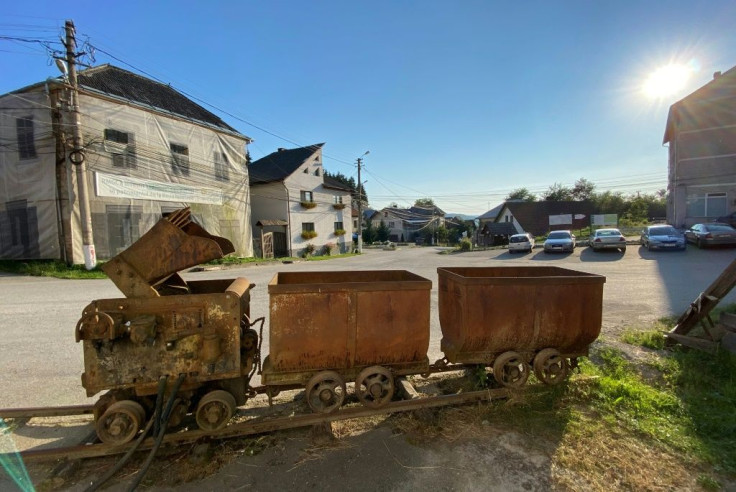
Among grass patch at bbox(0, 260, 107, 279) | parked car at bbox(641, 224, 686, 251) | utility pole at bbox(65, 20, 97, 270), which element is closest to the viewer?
grass patch at bbox(0, 260, 107, 279)

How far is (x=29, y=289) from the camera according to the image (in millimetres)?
11227

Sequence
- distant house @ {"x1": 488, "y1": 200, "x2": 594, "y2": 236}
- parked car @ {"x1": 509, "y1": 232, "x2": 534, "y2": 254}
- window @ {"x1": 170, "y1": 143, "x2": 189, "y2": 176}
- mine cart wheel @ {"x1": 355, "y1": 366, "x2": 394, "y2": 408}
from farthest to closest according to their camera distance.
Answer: distant house @ {"x1": 488, "y1": 200, "x2": 594, "y2": 236} → parked car @ {"x1": 509, "y1": 232, "x2": 534, "y2": 254} → window @ {"x1": 170, "y1": 143, "x2": 189, "y2": 176} → mine cart wheel @ {"x1": 355, "y1": 366, "x2": 394, "y2": 408}

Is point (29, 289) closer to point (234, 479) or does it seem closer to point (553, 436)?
point (234, 479)

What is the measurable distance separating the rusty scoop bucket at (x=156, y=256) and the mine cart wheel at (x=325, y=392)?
1.41 metres

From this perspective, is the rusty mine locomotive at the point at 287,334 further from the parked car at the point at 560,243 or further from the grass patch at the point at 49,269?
the parked car at the point at 560,243

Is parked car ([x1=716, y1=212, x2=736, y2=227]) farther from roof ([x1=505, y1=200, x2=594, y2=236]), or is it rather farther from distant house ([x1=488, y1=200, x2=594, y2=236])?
roof ([x1=505, y1=200, x2=594, y2=236])

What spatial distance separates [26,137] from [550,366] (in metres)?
23.5

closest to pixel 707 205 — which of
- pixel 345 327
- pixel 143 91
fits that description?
pixel 345 327

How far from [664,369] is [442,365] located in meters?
3.09

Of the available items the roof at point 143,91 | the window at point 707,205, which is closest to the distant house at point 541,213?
the window at point 707,205

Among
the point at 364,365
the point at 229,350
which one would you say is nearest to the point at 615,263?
the point at 364,365

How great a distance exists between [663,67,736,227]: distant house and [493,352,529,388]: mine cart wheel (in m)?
31.9

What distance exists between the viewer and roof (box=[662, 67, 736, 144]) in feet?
79.3

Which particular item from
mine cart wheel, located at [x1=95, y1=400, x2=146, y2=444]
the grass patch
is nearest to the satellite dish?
the grass patch
